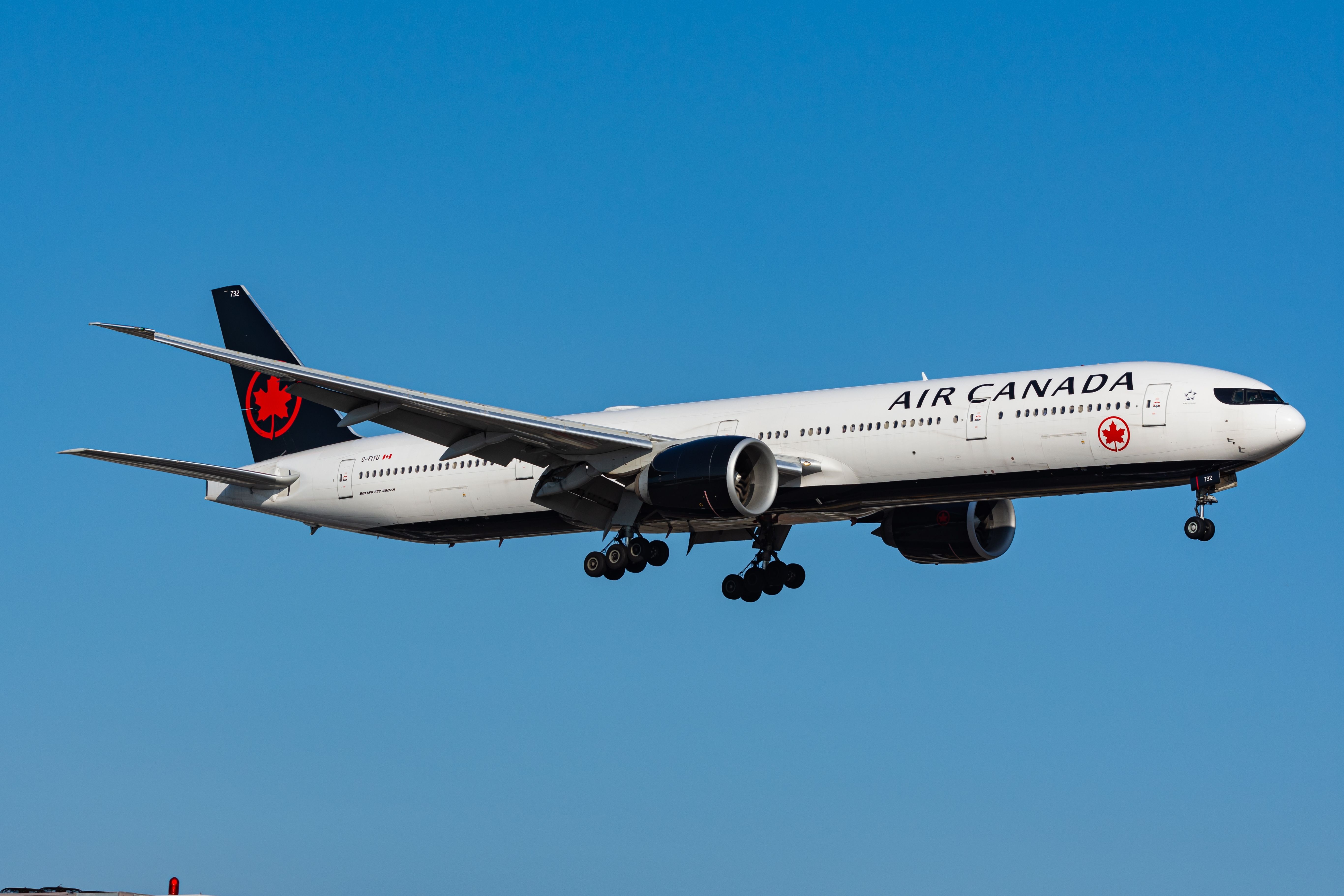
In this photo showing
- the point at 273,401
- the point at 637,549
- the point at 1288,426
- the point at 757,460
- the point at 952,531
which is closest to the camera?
the point at 1288,426

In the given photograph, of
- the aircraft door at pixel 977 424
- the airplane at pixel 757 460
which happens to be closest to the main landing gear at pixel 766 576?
the airplane at pixel 757 460

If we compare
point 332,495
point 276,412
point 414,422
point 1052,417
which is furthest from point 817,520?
point 276,412

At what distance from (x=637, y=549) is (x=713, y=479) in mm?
4509

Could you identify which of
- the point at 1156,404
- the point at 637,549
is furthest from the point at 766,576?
the point at 1156,404

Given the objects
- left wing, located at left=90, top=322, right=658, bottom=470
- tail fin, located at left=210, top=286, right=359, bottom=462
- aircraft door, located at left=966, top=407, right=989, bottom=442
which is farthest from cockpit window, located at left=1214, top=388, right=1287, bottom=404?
tail fin, located at left=210, top=286, right=359, bottom=462

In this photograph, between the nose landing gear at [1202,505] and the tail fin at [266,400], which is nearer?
the nose landing gear at [1202,505]

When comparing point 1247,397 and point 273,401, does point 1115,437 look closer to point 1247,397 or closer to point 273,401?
point 1247,397

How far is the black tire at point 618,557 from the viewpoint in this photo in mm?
41781

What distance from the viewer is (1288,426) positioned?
34656 millimetres

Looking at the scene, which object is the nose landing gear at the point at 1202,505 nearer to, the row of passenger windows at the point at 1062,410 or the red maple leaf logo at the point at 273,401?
the row of passenger windows at the point at 1062,410

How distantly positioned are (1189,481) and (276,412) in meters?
27.0

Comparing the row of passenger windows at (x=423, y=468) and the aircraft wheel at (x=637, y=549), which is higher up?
the row of passenger windows at (x=423, y=468)

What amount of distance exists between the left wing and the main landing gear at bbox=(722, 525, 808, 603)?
5.24 metres

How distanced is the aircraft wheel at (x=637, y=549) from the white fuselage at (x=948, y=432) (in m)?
2.83
